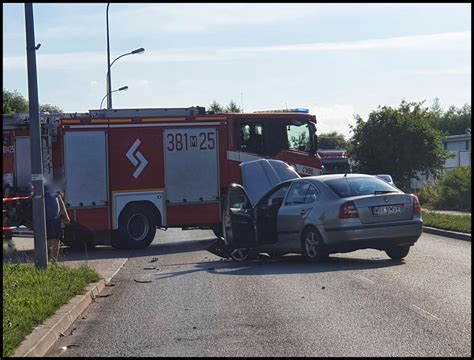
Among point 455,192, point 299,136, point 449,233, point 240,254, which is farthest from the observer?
point 455,192

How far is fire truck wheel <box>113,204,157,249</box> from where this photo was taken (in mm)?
19078

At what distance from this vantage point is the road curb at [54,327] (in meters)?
7.45

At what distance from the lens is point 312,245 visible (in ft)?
46.0

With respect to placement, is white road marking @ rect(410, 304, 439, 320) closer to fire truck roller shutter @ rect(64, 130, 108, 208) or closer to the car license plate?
the car license plate

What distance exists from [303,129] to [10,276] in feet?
37.2

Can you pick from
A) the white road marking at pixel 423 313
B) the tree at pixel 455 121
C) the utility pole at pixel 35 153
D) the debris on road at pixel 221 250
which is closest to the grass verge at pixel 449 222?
the debris on road at pixel 221 250

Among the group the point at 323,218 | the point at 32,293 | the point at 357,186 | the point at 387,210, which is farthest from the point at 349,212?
the point at 32,293

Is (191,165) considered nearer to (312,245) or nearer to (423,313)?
(312,245)

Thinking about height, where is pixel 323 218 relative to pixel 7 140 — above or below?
below

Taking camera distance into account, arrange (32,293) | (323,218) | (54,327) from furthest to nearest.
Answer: (323,218), (32,293), (54,327)

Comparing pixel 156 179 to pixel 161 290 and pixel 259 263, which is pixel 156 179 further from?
pixel 161 290

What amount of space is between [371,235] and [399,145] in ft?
73.3

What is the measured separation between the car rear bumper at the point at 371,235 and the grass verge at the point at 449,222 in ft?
17.6

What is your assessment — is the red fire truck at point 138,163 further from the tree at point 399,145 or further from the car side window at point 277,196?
the tree at point 399,145
